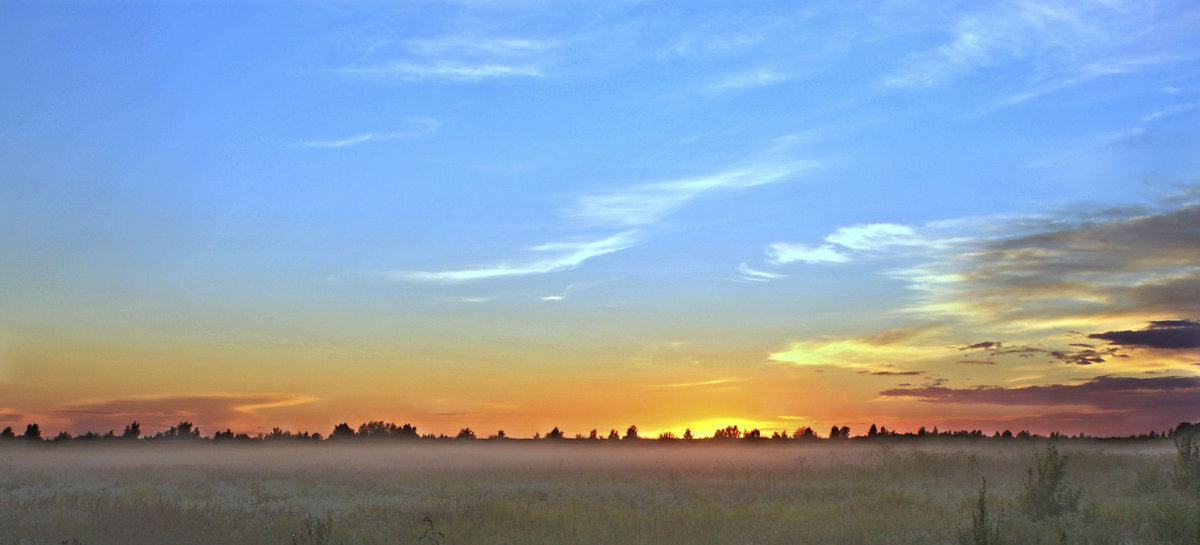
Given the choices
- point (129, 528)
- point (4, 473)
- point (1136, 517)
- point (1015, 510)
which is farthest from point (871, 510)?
point (4, 473)

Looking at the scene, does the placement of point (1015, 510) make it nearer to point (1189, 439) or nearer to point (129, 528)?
point (1189, 439)

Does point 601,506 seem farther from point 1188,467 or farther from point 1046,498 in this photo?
point 1188,467

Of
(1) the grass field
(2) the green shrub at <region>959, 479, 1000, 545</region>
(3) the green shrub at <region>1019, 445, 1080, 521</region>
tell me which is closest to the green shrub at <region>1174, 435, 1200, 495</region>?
(1) the grass field

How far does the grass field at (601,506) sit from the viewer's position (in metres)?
17.0

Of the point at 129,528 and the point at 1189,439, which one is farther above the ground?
the point at 1189,439

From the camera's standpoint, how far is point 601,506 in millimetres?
22375

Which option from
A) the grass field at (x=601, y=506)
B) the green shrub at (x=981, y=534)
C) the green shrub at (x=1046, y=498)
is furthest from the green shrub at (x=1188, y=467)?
the green shrub at (x=981, y=534)

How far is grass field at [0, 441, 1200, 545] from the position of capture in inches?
669

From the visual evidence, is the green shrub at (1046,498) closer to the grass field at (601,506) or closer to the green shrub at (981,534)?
the grass field at (601,506)

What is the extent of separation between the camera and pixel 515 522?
1925cm

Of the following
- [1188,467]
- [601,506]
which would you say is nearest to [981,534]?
[601,506]

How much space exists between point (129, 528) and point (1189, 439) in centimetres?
2587

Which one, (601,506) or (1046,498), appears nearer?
(1046,498)

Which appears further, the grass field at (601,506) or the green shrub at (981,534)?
the grass field at (601,506)
